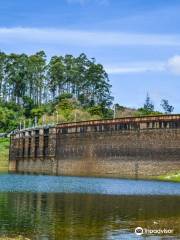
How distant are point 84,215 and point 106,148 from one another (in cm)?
5798

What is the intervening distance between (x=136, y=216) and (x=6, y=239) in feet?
33.1

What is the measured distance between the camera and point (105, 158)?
89500 millimetres

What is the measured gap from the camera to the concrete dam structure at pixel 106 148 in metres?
81.0

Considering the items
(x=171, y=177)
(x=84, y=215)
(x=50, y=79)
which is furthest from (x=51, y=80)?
(x=84, y=215)

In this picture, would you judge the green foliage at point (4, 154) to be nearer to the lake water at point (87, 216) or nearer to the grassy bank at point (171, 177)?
the grassy bank at point (171, 177)

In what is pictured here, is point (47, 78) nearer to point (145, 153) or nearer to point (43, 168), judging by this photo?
point (43, 168)

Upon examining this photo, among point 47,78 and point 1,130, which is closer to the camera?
point 1,130

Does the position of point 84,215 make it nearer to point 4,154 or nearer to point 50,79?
point 4,154

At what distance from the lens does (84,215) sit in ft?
103

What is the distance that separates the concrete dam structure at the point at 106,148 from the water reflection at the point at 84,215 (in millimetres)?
36770

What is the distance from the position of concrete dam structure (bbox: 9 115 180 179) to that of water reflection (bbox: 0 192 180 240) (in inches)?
1448

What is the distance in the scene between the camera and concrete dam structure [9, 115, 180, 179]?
8100 cm

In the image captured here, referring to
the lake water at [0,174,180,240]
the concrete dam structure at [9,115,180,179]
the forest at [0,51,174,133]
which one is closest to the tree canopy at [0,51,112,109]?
the forest at [0,51,174,133]

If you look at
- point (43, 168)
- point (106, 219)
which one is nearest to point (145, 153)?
point (43, 168)
